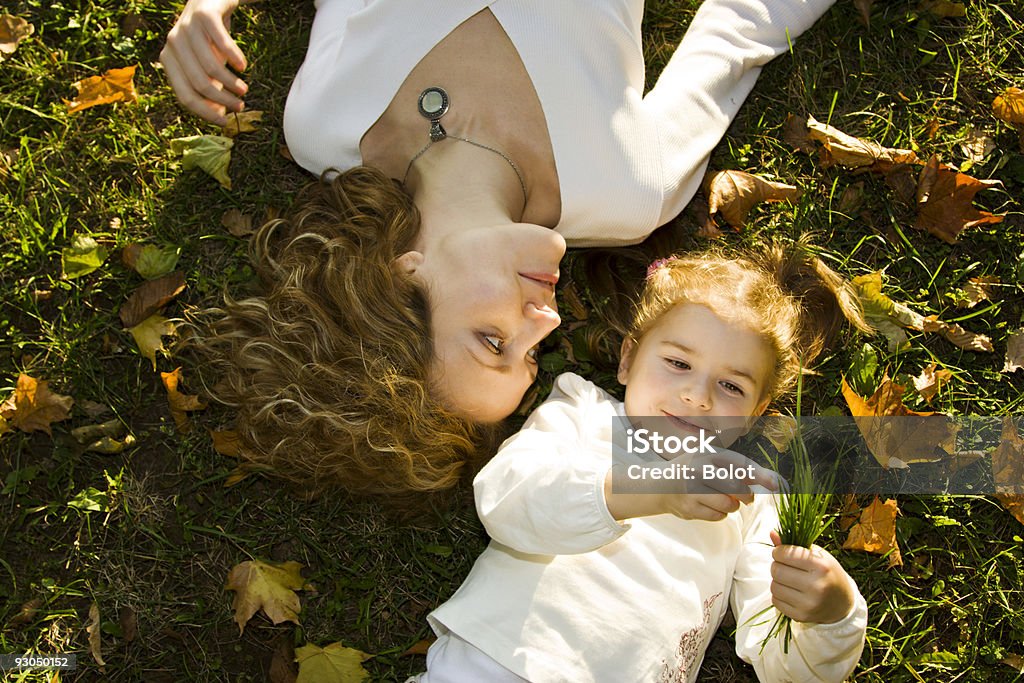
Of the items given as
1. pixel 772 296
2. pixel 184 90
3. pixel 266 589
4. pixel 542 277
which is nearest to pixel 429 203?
pixel 542 277

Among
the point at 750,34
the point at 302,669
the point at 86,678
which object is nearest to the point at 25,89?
the point at 86,678

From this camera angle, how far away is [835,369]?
12.1 feet

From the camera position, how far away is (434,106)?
325cm

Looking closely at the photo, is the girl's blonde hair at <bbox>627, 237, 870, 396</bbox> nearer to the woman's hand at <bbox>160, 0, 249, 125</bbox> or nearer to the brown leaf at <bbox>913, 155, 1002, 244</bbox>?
the brown leaf at <bbox>913, 155, 1002, 244</bbox>

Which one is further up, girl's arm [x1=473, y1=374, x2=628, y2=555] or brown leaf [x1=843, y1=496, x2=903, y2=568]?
girl's arm [x1=473, y1=374, x2=628, y2=555]

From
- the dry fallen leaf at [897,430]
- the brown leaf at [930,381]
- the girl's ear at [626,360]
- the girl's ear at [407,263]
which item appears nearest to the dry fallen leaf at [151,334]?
the girl's ear at [407,263]

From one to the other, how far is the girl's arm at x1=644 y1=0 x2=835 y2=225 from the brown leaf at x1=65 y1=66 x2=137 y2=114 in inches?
88.0

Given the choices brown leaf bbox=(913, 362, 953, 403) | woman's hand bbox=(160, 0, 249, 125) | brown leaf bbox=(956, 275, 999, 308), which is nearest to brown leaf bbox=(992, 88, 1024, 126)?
brown leaf bbox=(956, 275, 999, 308)

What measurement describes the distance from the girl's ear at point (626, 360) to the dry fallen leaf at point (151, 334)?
1817 millimetres

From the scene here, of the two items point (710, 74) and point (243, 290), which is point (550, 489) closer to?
point (243, 290)

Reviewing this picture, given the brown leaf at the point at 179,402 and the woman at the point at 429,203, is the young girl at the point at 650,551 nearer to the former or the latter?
the woman at the point at 429,203

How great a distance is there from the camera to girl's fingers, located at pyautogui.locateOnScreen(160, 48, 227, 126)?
134 inches

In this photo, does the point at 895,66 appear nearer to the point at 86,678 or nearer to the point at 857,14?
the point at 857,14

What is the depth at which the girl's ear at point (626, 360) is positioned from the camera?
11.4 feet
